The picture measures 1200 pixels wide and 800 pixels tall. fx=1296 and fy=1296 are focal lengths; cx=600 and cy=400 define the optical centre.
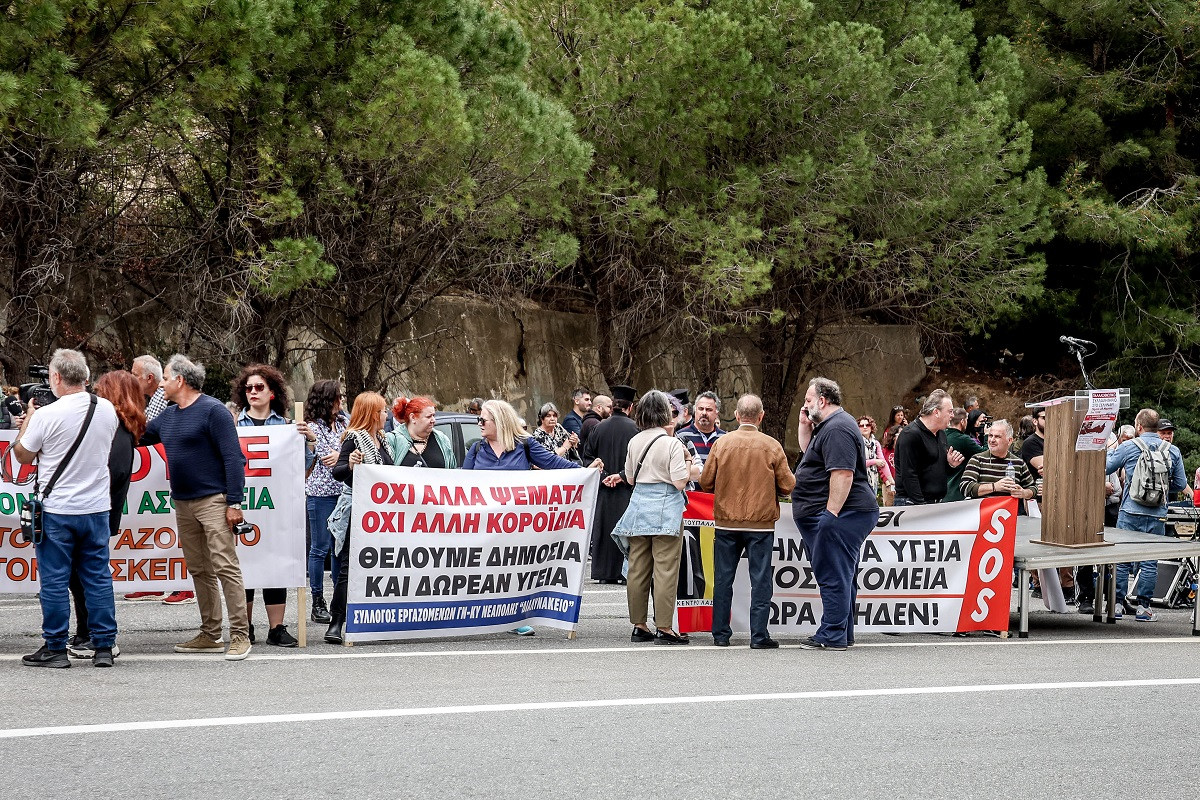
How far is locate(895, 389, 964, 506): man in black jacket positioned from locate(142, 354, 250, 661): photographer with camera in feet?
17.5

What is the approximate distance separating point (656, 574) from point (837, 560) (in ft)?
4.23

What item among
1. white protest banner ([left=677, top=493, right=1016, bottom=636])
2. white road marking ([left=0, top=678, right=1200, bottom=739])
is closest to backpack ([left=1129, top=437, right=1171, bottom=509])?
white protest banner ([left=677, top=493, right=1016, bottom=636])

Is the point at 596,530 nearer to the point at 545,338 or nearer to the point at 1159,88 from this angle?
the point at 545,338

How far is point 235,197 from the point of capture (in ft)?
57.0

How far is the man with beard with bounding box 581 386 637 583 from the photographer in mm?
12984

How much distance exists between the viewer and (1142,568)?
11625 mm

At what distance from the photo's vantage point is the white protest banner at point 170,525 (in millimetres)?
8664

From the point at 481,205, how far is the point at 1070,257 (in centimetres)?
1844

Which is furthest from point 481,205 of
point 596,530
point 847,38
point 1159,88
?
point 1159,88

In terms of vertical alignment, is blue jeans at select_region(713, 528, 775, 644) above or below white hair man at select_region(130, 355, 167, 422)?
below

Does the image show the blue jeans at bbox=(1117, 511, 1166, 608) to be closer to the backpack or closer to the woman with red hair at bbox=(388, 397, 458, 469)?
the backpack

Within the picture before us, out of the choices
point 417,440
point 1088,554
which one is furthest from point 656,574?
point 1088,554

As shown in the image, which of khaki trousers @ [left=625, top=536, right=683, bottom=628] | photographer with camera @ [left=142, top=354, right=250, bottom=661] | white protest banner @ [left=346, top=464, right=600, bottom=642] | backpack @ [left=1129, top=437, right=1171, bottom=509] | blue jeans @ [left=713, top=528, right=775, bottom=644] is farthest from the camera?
backpack @ [left=1129, top=437, right=1171, bottom=509]

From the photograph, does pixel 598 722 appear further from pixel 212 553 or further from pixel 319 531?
pixel 319 531
